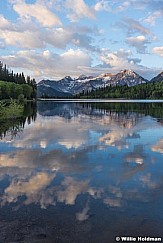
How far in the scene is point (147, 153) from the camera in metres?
27.1

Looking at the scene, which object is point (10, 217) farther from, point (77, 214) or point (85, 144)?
point (85, 144)

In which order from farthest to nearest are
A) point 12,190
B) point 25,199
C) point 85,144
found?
point 85,144 < point 12,190 < point 25,199

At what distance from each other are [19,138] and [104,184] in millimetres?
20630

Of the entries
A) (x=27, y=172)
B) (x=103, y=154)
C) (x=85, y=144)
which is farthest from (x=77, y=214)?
(x=85, y=144)

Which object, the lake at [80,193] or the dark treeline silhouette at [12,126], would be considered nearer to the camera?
the lake at [80,193]

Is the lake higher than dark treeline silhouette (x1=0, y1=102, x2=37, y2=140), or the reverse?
dark treeline silhouette (x1=0, y1=102, x2=37, y2=140)

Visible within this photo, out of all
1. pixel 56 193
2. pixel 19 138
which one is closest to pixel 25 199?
pixel 56 193

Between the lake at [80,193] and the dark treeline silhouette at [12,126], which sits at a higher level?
the dark treeline silhouette at [12,126]

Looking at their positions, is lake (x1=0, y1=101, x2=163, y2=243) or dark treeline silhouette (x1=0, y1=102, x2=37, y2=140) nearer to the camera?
lake (x1=0, y1=101, x2=163, y2=243)

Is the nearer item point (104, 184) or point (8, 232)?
point (8, 232)

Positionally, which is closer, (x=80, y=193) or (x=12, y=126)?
(x=80, y=193)

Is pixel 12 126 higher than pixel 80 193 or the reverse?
higher

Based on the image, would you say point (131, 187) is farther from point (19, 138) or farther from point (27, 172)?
point (19, 138)

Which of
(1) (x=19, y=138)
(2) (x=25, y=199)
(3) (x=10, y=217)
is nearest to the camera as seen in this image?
(3) (x=10, y=217)
